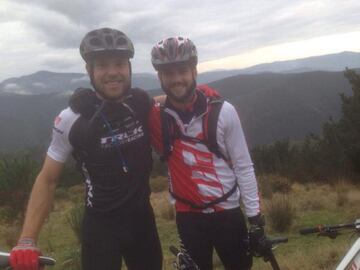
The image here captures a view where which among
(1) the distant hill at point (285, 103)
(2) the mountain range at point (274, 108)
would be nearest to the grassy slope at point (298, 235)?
(2) the mountain range at point (274, 108)

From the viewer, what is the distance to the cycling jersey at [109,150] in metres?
3.17

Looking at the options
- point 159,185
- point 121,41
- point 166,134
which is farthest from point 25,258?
point 159,185

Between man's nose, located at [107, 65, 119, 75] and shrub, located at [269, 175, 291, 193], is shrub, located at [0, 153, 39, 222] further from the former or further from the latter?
man's nose, located at [107, 65, 119, 75]

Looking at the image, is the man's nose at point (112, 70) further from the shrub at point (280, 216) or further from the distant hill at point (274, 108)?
the distant hill at point (274, 108)

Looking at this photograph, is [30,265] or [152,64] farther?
[152,64]

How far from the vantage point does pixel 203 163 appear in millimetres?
3297

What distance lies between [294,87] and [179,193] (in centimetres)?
17060

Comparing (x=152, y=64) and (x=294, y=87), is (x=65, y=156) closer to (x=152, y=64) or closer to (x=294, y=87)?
(x=152, y=64)

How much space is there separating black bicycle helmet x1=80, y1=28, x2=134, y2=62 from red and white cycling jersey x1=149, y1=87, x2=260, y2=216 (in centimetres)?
52

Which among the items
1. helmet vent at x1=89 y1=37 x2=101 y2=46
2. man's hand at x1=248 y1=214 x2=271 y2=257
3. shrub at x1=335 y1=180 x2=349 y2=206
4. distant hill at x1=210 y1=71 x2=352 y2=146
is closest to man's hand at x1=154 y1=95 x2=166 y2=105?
helmet vent at x1=89 y1=37 x2=101 y2=46

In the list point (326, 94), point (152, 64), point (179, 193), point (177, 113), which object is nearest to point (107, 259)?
point (179, 193)

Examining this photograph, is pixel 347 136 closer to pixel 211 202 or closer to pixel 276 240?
pixel 211 202

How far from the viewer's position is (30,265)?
2.58 meters

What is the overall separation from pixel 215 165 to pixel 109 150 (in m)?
0.71
